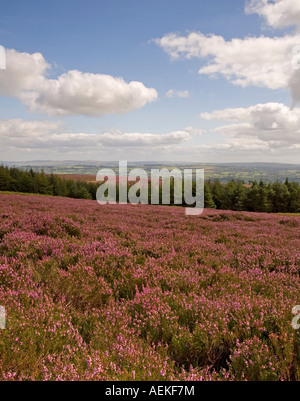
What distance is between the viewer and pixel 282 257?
5.94 meters

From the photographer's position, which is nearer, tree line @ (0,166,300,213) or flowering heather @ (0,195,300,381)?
flowering heather @ (0,195,300,381)
